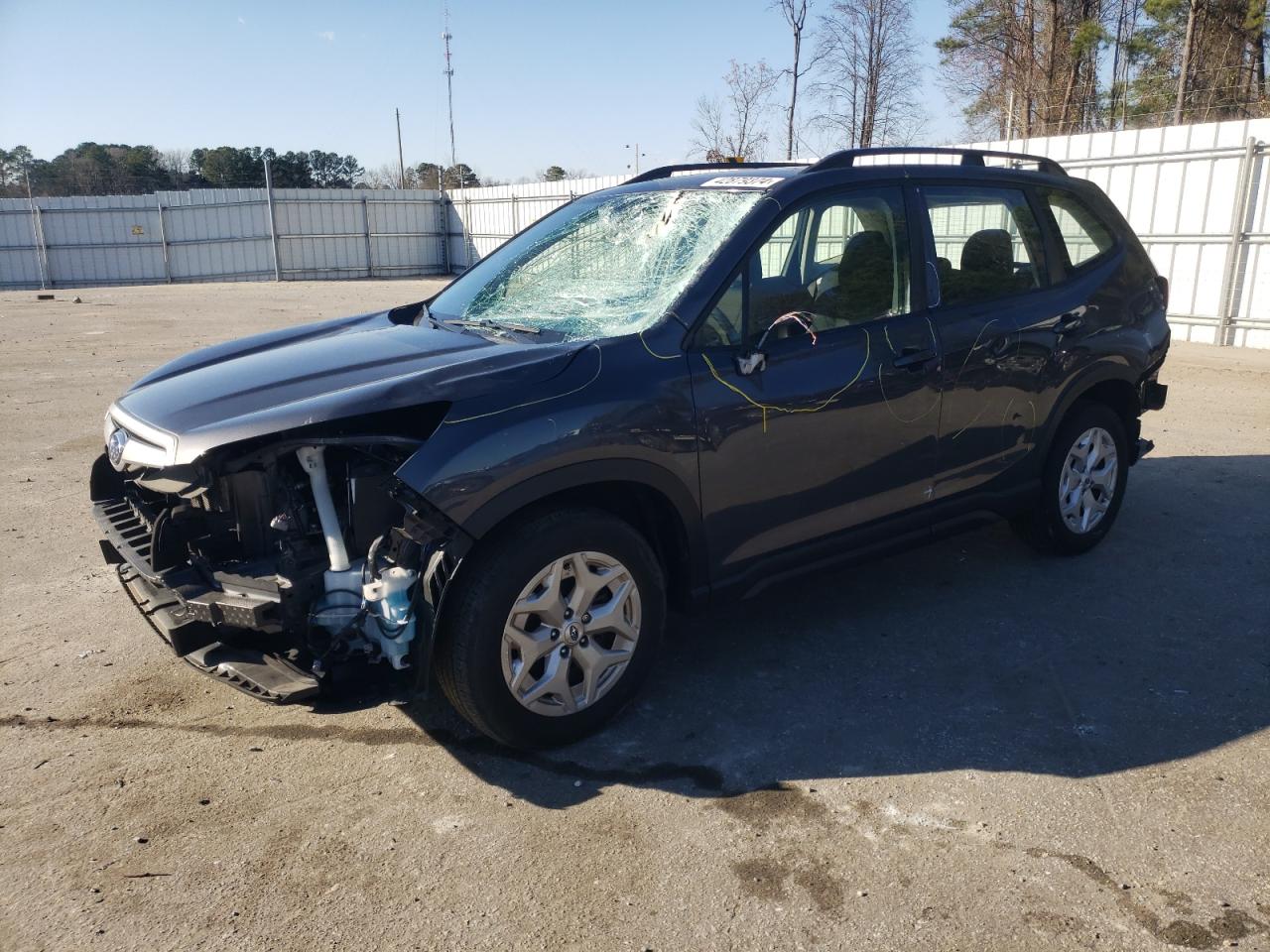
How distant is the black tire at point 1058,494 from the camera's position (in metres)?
4.91

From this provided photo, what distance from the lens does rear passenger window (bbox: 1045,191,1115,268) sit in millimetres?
4887

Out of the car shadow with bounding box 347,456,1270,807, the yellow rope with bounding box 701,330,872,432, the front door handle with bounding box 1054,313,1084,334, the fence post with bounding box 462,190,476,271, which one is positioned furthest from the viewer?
the fence post with bounding box 462,190,476,271

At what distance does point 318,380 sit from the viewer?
3.37 metres

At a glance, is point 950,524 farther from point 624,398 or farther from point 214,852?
point 214,852

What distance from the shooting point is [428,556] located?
3.07 meters

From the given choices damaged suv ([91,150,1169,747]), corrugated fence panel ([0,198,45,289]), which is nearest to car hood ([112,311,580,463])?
damaged suv ([91,150,1169,747])

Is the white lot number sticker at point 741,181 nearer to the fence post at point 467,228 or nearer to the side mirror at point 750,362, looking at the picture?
the side mirror at point 750,362

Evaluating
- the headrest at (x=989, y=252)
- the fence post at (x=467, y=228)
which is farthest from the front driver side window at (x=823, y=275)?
the fence post at (x=467, y=228)

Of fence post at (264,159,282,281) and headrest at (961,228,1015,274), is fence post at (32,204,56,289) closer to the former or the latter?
fence post at (264,159,282,281)

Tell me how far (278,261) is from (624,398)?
105 feet

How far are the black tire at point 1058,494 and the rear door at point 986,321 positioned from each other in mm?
302

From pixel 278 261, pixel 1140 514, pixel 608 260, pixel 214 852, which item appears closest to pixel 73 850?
pixel 214 852

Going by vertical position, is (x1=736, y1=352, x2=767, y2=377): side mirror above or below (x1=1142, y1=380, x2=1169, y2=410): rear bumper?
above

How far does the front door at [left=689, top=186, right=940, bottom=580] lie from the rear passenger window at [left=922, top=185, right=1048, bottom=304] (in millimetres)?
240
